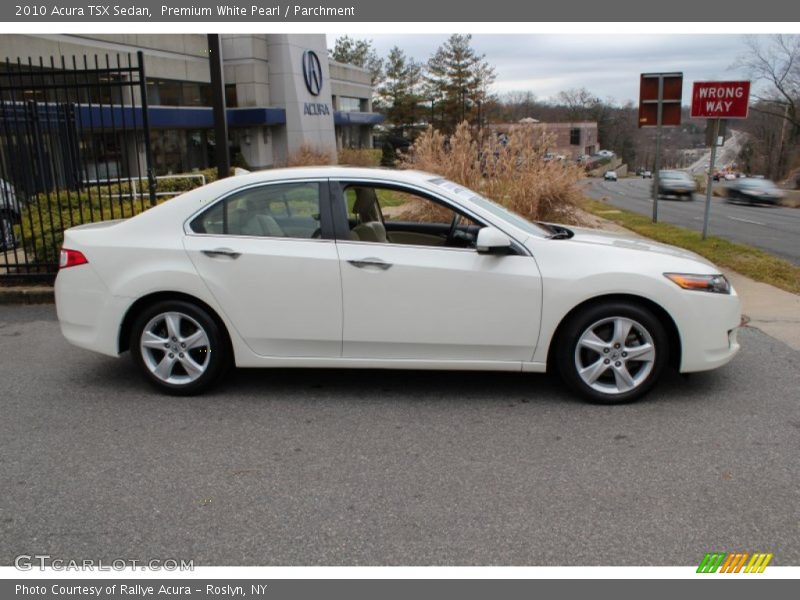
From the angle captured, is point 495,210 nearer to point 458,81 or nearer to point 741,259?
point 741,259

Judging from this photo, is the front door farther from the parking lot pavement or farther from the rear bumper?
the rear bumper

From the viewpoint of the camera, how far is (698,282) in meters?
4.68

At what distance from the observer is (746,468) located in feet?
12.5

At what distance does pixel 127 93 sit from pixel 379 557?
29797 millimetres

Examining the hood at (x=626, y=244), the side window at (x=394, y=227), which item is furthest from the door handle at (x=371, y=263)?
the hood at (x=626, y=244)

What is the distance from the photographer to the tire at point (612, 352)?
4.61 meters

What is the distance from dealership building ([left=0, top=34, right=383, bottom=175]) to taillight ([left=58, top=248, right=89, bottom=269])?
92.1 ft

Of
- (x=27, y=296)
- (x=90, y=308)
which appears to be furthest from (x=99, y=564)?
(x=27, y=296)

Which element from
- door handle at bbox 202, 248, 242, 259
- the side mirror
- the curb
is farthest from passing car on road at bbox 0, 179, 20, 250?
the side mirror

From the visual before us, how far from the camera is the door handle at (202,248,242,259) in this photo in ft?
15.7

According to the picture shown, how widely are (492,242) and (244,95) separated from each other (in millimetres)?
34275

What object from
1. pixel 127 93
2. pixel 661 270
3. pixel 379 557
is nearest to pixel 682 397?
pixel 661 270

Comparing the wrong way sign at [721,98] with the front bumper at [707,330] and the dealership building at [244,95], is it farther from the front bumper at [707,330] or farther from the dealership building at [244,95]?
the dealership building at [244,95]

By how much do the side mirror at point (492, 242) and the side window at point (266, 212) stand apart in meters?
1.15
